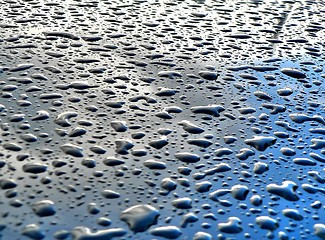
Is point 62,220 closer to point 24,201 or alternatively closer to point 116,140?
point 24,201

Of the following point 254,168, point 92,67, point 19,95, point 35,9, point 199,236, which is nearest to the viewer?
point 199,236

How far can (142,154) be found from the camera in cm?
99

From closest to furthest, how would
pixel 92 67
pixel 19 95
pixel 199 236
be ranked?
pixel 199 236 → pixel 19 95 → pixel 92 67

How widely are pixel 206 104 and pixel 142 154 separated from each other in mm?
239

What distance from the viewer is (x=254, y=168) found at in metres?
0.99

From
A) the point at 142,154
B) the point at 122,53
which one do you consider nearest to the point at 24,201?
the point at 142,154

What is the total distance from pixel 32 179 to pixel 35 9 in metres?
0.76

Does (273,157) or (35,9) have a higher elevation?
(35,9)

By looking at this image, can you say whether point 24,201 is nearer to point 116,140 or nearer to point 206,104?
point 116,140

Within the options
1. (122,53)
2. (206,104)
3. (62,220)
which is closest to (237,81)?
(206,104)

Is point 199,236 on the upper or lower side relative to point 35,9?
lower

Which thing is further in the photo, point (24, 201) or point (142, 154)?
point (142, 154)

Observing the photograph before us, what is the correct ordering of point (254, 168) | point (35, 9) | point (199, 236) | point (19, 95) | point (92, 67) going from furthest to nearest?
point (35, 9) → point (92, 67) → point (19, 95) → point (254, 168) → point (199, 236)

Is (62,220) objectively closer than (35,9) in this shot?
Yes
